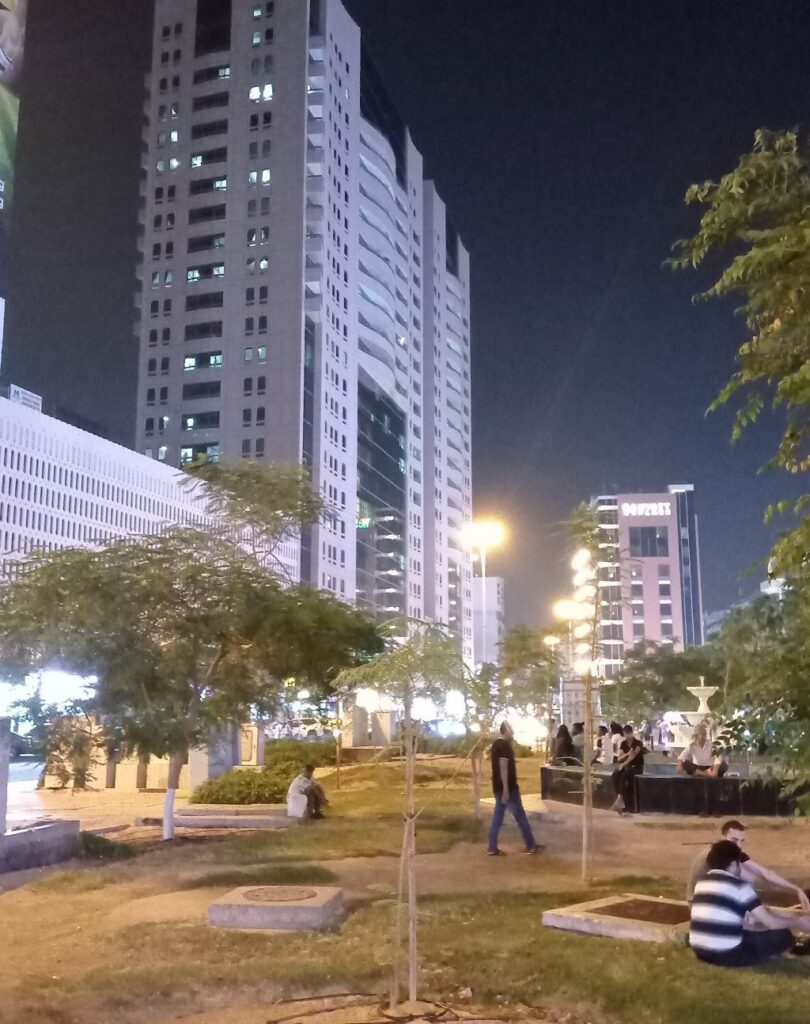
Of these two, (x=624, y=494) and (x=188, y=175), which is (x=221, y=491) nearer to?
(x=188, y=175)

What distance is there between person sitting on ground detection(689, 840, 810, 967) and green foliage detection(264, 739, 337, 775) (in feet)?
80.7

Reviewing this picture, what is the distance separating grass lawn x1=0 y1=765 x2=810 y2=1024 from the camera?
6.96 meters

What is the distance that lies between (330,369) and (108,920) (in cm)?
10135

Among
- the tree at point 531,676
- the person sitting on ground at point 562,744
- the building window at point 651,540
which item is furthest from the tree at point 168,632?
the building window at point 651,540

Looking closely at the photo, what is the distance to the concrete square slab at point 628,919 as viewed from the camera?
8.38 m

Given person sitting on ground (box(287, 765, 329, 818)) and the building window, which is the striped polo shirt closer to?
person sitting on ground (box(287, 765, 329, 818))

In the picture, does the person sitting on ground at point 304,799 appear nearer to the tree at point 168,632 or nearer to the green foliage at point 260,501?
the tree at point 168,632

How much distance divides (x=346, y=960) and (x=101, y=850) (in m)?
8.01

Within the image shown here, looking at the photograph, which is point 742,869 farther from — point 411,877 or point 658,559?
point 658,559

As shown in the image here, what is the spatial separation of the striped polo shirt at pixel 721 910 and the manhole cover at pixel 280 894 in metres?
3.85

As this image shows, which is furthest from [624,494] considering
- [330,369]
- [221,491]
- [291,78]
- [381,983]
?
[381,983]

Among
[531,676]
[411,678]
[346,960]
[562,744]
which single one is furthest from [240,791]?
[411,678]

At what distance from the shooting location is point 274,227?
349 ft

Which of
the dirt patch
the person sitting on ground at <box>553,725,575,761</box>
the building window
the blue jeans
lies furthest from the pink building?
the dirt patch
